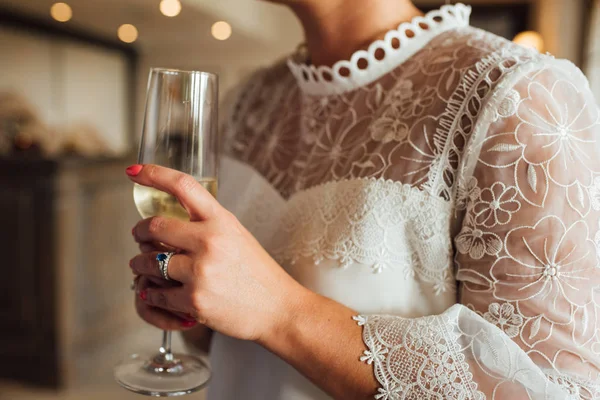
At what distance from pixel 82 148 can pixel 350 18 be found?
3.31m

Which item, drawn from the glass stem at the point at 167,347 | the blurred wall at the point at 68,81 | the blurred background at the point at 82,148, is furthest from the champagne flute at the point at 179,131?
the blurred wall at the point at 68,81

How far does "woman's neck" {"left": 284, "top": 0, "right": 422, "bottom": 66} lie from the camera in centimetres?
90

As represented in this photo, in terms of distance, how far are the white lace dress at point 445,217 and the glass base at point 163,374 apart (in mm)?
74

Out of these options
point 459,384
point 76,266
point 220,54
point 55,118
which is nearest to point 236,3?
point 220,54

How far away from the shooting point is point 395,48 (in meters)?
0.87

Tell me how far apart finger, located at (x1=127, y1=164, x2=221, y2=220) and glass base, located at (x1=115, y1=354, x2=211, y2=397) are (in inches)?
12.5

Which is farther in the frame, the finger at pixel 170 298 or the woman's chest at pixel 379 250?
the woman's chest at pixel 379 250

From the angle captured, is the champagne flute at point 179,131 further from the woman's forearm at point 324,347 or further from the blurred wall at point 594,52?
the blurred wall at point 594,52

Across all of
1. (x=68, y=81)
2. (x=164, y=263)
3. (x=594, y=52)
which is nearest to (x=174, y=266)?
(x=164, y=263)

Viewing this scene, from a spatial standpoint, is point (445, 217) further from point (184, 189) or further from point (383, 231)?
point (184, 189)

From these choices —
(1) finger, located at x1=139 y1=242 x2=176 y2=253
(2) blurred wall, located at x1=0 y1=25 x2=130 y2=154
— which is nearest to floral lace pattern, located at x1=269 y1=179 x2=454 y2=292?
(1) finger, located at x1=139 y1=242 x2=176 y2=253

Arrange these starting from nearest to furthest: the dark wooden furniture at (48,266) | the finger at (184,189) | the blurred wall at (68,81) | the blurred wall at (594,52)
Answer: the finger at (184,189) → the dark wooden furniture at (48,266) → the blurred wall at (68,81) → the blurred wall at (594,52)

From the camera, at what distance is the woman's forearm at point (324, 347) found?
0.65 metres

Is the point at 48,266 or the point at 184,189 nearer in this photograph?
the point at 184,189
